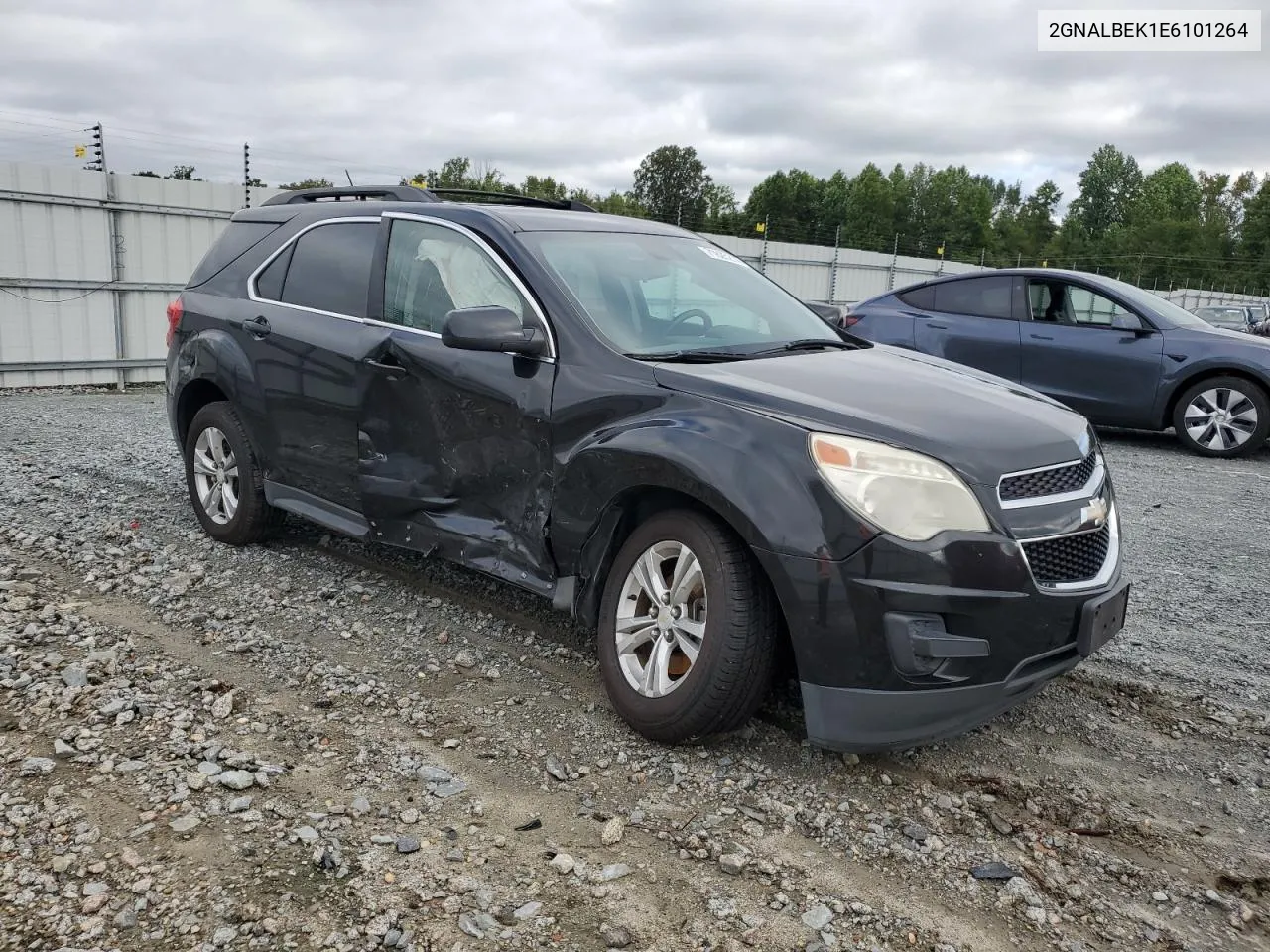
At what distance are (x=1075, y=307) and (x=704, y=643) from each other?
309 inches

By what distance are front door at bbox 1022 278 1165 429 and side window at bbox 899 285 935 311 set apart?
98 cm

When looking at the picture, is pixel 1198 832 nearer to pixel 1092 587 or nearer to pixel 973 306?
pixel 1092 587

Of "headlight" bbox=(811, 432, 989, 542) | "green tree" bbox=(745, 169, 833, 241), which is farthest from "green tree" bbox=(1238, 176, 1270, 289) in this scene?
"headlight" bbox=(811, 432, 989, 542)

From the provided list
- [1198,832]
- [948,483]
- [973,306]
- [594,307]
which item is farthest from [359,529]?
[973,306]

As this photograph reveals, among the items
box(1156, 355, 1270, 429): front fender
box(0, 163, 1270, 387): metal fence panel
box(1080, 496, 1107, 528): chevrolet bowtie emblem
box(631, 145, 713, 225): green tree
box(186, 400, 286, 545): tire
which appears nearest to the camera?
box(1080, 496, 1107, 528): chevrolet bowtie emblem

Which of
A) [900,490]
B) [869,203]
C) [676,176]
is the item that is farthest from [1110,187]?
[900,490]

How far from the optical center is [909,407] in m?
3.47

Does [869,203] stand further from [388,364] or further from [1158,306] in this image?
[388,364]

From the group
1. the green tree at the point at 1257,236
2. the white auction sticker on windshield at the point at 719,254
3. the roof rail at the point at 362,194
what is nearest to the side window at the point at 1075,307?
the white auction sticker on windshield at the point at 719,254

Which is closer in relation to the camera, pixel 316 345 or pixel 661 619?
pixel 661 619

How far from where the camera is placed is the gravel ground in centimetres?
266

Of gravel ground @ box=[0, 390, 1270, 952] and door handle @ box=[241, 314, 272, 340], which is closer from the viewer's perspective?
gravel ground @ box=[0, 390, 1270, 952]

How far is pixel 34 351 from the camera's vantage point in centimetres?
1341

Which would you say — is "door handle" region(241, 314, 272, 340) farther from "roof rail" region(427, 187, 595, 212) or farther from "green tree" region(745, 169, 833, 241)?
"green tree" region(745, 169, 833, 241)
